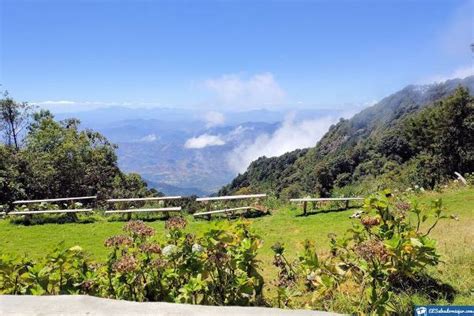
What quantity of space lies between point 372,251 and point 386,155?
7344 cm

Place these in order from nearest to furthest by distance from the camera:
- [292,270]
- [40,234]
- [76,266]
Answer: [76,266] → [292,270] → [40,234]

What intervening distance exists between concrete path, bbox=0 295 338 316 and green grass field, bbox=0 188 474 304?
3.11 meters

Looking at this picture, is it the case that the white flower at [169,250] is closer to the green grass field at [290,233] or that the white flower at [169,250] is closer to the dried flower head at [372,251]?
the dried flower head at [372,251]

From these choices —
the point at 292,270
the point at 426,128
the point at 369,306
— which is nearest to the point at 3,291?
the point at 292,270

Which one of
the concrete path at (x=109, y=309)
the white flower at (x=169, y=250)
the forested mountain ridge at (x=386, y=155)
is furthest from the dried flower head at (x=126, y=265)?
the forested mountain ridge at (x=386, y=155)

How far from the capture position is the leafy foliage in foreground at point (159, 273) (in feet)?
13.2

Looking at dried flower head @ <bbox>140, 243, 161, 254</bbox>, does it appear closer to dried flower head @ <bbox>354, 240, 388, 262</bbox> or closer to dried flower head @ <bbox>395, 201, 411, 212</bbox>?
dried flower head @ <bbox>354, 240, 388, 262</bbox>

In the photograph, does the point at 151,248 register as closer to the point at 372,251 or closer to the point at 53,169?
the point at 372,251

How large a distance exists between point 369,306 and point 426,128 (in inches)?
1361

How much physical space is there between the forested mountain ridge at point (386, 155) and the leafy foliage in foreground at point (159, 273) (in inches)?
549

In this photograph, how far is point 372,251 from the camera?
3.92 meters

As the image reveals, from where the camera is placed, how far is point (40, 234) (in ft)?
37.6

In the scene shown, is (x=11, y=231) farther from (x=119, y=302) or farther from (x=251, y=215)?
(x=119, y=302)

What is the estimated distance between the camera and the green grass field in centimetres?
579
